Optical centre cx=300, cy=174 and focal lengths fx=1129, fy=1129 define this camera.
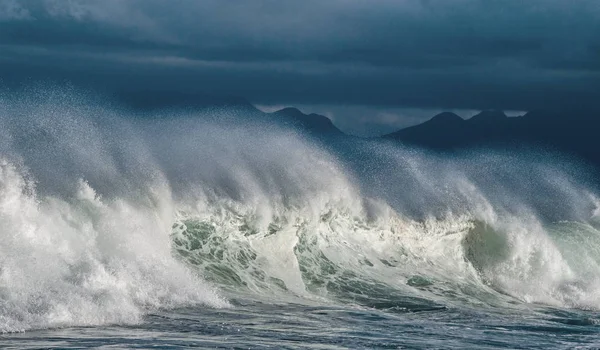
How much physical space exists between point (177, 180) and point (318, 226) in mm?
4536

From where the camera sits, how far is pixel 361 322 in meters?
25.0

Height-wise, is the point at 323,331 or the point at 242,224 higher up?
the point at 242,224

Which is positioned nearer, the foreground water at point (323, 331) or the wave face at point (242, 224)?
the foreground water at point (323, 331)

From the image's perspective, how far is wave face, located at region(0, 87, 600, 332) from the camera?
25125mm

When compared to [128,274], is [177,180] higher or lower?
higher

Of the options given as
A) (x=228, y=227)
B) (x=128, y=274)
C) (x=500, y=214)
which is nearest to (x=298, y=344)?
(x=128, y=274)

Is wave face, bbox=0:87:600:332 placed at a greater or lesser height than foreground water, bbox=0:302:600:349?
greater

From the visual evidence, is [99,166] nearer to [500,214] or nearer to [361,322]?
[361,322]

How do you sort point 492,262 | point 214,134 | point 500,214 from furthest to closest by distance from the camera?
point 214,134 < point 500,214 < point 492,262

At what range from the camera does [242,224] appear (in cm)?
3338

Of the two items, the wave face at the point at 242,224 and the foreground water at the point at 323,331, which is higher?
the wave face at the point at 242,224

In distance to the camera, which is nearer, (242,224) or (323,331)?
(323,331)

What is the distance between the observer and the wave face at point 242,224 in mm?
25125

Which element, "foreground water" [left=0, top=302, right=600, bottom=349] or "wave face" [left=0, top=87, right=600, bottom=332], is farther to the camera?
"wave face" [left=0, top=87, right=600, bottom=332]
